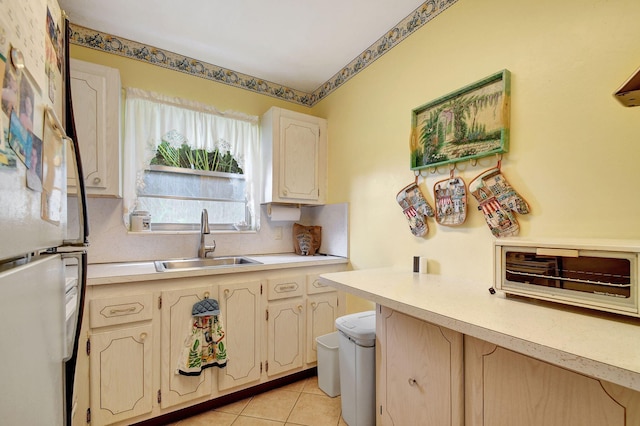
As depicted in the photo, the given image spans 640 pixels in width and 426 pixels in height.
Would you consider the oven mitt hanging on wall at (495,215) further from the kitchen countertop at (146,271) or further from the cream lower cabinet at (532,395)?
the kitchen countertop at (146,271)

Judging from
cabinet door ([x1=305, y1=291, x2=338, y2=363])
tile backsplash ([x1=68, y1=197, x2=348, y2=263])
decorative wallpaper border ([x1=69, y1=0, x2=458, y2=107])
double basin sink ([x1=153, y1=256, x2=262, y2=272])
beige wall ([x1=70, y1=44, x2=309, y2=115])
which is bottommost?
cabinet door ([x1=305, y1=291, x2=338, y2=363])

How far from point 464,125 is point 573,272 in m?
0.85

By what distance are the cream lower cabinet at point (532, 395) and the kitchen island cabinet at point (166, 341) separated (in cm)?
133

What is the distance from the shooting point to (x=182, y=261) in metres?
2.14

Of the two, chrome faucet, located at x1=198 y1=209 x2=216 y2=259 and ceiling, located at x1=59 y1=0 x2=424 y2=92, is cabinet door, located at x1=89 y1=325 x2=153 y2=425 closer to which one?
chrome faucet, located at x1=198 y1=209 x2=216 y2=259

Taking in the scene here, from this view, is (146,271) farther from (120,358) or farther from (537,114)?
(537,114)

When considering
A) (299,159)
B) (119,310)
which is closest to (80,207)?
(119,310)

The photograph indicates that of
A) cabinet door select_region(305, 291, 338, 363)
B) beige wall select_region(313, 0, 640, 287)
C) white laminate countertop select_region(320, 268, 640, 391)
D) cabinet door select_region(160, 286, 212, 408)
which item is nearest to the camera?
white laminate countertop select_region(320, 268, 640, 391)

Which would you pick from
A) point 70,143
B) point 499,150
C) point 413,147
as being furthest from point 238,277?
point 499,150

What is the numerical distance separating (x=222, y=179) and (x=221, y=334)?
130cm

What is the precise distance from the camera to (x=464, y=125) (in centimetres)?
148

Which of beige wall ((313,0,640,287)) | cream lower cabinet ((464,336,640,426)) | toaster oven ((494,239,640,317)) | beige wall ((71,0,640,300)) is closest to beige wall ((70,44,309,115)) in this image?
beige wall ((71,0,640,300))

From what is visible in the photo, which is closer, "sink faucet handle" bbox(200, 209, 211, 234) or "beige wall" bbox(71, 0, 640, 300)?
"beige wall" bbox(71, 0, 640, 300)

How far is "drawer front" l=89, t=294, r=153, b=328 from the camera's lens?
146cm
